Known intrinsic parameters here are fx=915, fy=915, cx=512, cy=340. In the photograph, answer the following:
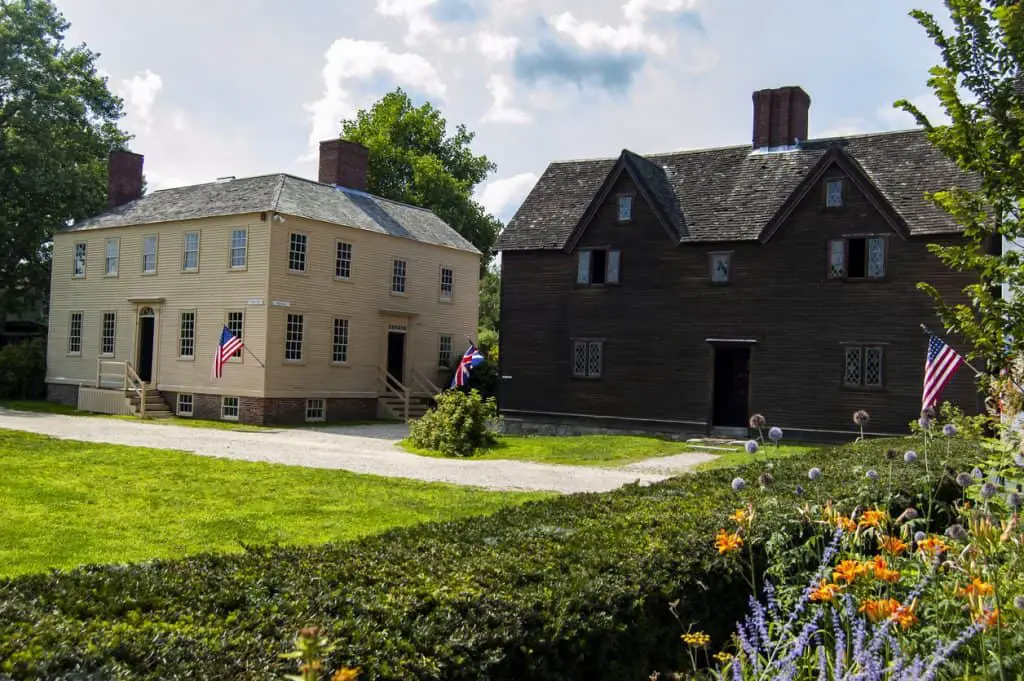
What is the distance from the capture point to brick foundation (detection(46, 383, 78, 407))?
3597 centimetres

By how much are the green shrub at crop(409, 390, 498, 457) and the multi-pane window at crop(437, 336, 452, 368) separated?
14.3 meters

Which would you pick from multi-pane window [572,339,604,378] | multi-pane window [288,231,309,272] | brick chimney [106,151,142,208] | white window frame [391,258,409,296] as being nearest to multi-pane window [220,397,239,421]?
multi-pane window [288,231,309,272]

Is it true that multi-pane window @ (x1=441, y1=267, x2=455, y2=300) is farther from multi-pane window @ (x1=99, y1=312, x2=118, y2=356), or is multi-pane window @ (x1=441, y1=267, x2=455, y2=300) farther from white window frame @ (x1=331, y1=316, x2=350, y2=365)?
multi-pane window @ (x1=99, y1=312, x2=118, y2=356)

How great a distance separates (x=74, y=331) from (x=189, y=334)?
24.4ft

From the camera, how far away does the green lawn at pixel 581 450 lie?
20750 millimetres

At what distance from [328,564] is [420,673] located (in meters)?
1.43

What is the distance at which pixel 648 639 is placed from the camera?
4.88 metres

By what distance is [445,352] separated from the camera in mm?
37625

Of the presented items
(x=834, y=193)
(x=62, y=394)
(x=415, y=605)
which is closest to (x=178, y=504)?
(x=415, y=605)

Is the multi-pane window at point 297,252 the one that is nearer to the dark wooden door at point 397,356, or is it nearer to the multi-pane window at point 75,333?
the dark wooden door at point 397,356

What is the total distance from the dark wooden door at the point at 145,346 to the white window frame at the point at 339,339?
7.24 meters

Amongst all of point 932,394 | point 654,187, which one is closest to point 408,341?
point 654,187

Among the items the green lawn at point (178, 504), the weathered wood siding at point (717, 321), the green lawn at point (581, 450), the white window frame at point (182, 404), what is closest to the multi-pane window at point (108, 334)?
the white window frame at point (182, 404)

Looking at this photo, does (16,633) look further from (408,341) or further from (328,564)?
(408,341)
